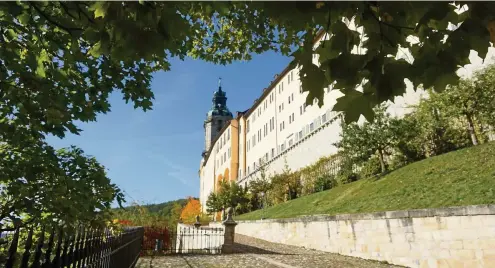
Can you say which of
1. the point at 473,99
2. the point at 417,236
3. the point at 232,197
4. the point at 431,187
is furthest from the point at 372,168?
the point at 232,197

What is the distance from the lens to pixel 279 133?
149 ft

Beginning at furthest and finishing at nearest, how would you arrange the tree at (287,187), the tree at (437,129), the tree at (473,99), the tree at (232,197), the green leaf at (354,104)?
the tree at (232,197) < the tree at (287,187) < the tree at (437,129) < the tree at (473,99) < the green leaf at (354,104)

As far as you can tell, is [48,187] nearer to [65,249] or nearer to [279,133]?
[65,249]

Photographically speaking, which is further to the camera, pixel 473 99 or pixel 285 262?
pixel 473 99

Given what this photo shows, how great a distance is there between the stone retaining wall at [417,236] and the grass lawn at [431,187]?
0.74 meters

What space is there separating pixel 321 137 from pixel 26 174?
91.0 feet

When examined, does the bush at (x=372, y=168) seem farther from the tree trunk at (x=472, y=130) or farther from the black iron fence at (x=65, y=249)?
the black iron fence at (x=65, y=249)

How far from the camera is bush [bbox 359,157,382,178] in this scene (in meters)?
19.1

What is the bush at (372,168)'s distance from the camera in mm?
19094

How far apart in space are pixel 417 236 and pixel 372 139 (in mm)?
9852

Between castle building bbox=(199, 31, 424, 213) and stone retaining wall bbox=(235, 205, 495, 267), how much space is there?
6.42 m

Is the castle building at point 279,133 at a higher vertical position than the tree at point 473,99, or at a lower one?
higher

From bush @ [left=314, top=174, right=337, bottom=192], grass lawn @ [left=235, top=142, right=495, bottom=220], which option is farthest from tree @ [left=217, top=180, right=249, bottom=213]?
grass lawn @ [left=235, top=142, right=495, bottom=220]

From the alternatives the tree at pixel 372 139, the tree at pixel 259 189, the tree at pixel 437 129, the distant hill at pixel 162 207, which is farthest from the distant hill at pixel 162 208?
the tree at pixel 437 129
